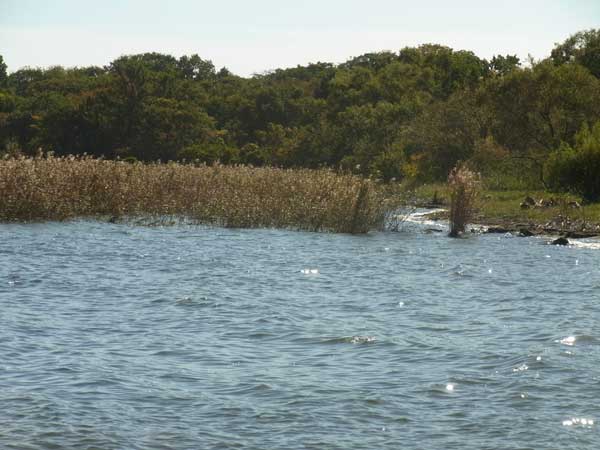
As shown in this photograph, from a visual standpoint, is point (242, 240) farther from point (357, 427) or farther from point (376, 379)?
point (357, 427)

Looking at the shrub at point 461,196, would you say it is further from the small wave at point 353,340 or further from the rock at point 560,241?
the small wave at point 353,340

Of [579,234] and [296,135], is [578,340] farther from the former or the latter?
[296,135]

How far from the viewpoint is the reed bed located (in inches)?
1452

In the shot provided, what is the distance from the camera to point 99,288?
23219 millimetres

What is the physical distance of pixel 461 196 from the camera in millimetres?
37344

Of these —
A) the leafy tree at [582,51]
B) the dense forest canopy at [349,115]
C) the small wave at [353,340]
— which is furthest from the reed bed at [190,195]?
the leafy tree at [582,51]

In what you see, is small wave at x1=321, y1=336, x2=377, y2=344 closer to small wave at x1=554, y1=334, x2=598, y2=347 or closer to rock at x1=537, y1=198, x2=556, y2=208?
small wave at x1=554, y1=334, x2=598, y2=347

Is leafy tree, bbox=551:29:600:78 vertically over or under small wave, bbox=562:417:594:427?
over

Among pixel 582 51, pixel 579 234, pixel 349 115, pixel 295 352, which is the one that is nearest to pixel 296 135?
pixel 349 115

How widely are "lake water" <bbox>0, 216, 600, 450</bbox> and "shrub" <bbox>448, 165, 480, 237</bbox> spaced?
6.50 metres

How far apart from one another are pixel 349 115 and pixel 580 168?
1590 inches

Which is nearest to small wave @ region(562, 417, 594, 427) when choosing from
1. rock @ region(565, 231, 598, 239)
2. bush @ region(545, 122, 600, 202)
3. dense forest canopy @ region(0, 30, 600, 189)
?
rock @ region(565, 231, 598, 239)

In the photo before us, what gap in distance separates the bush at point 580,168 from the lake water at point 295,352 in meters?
19.7

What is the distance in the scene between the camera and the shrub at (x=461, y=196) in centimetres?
3650
